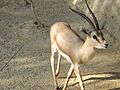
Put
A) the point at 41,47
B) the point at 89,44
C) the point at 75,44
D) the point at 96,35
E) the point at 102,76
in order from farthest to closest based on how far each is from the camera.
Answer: the point at 41,47
the point at 102,76
the point at 75,44
the point at 89,44
the point at 96,35

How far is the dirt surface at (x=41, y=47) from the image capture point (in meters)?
8.32

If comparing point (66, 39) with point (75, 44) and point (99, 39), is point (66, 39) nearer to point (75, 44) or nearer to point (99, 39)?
point (75, 44)

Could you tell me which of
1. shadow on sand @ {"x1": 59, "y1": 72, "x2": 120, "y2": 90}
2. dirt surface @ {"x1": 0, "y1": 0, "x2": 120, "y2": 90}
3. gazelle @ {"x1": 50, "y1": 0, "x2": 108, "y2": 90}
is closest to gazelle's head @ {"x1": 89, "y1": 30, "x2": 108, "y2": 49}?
gazelle @ {"x1": 50, "y1": 0, "x2": 108, "y2": 90}

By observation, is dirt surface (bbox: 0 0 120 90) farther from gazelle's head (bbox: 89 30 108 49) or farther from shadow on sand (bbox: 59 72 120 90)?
gazelle's head (bbox: 89 30 108 49)

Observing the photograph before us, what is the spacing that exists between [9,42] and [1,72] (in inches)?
62.3

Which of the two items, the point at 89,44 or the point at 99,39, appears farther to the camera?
the point at 89,44

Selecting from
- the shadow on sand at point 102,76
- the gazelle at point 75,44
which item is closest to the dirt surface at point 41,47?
the shadow on sand at point 102,76

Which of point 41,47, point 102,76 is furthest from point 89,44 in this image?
point 41,47

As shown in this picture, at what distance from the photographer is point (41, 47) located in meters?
9.77

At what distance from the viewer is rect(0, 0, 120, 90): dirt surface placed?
8.32 m

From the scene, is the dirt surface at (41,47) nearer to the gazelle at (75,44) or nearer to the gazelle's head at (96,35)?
the gazelle at (75,44)

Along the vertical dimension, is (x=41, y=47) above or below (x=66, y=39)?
below

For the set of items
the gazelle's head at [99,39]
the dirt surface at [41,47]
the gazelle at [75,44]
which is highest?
the gazelle's head at [99,39]

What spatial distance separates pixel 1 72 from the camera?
864 cm
